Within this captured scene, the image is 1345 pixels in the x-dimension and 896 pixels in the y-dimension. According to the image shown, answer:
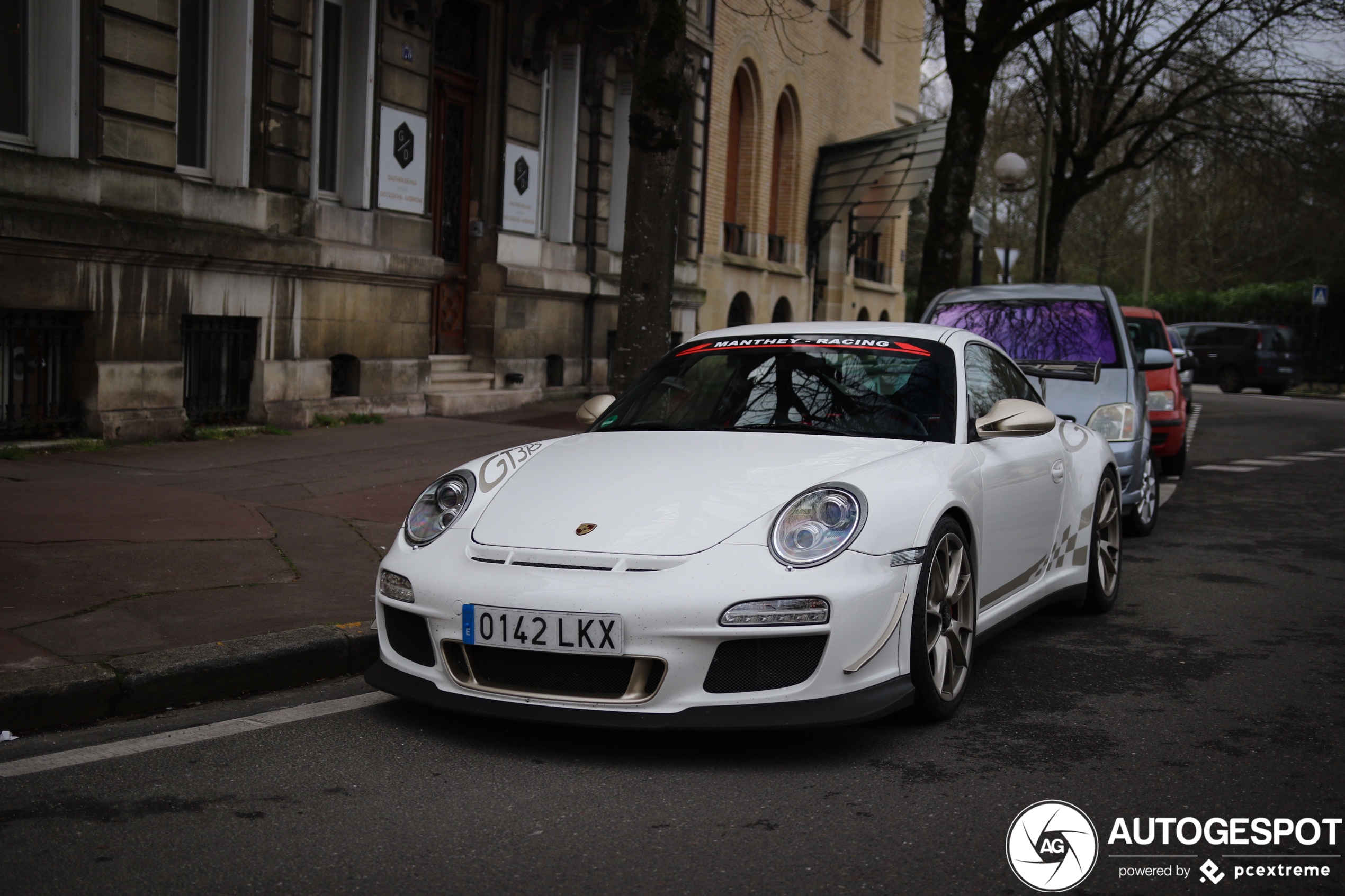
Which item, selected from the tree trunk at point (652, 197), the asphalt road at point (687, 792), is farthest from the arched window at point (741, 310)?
the asphalt road at point (687, 792)

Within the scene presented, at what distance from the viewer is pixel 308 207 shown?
12.9 meters

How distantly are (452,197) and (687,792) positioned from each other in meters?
13.4

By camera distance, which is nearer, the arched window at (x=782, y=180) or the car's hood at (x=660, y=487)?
the car's hood at (x=660, y=487)

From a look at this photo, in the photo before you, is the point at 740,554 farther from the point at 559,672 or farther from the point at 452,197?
the point at 452,197

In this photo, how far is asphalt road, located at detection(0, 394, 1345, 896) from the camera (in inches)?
125

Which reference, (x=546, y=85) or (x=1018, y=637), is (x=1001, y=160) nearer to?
(x=546, y=85)

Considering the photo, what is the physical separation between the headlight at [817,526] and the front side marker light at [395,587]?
3.95ft


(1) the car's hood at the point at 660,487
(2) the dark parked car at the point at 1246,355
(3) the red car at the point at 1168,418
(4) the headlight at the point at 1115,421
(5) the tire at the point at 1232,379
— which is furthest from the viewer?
(5) the tire at the point at 1232,379

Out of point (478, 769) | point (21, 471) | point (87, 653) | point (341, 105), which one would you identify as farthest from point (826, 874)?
point (341, 105)

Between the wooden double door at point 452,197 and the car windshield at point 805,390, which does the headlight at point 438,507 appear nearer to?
the car windshield at point 805,390

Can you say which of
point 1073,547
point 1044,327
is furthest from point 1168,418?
point 1073,547

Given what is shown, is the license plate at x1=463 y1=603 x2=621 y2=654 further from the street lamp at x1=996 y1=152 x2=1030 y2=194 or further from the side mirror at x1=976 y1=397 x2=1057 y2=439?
the street lamp at x1=996 y1=152 x2=1030 y2=194

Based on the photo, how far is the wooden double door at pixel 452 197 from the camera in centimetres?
1588

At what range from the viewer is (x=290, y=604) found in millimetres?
5785
